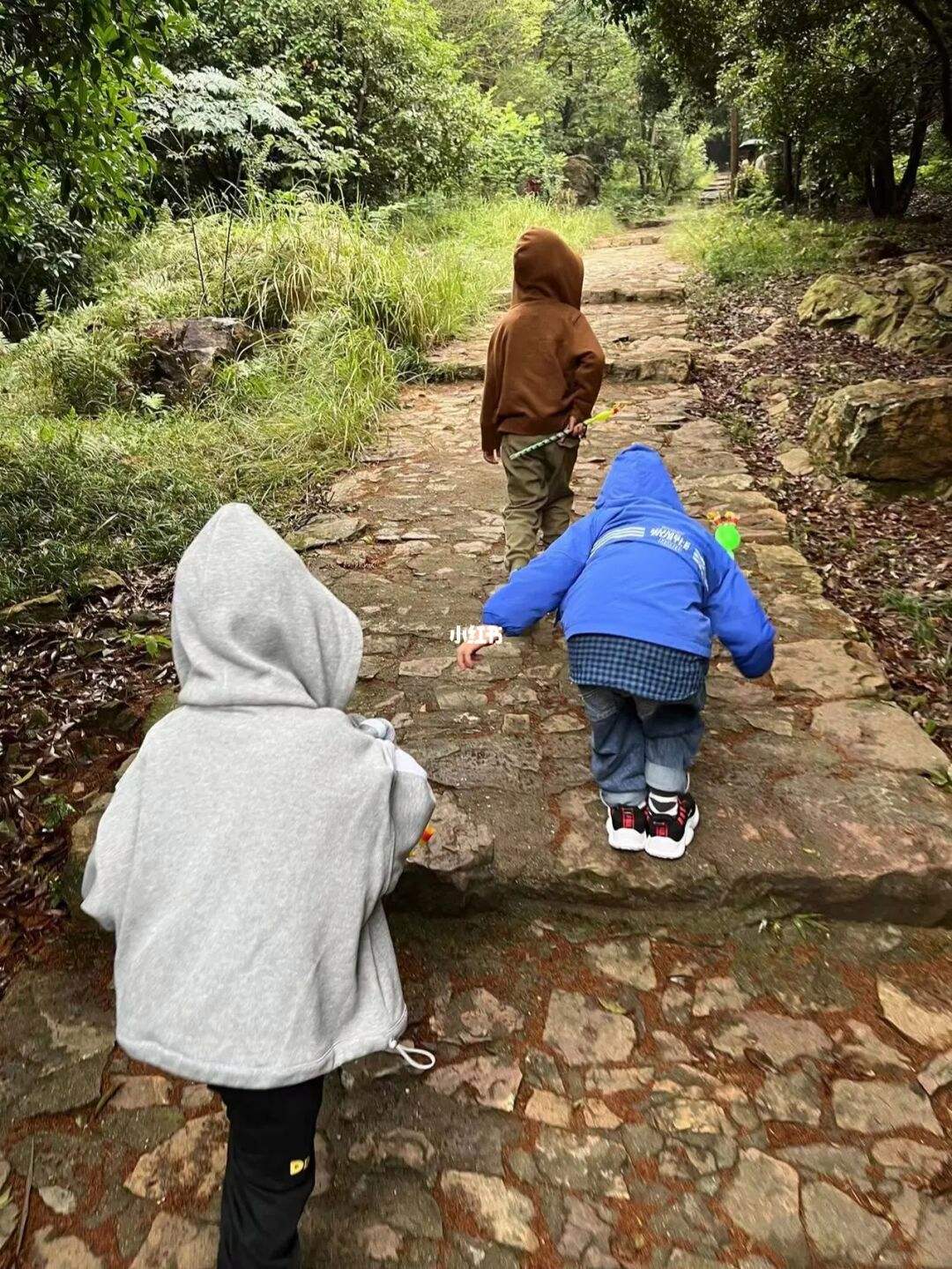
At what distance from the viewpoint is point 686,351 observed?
7.21 metres

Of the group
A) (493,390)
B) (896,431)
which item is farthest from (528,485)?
(896,431)

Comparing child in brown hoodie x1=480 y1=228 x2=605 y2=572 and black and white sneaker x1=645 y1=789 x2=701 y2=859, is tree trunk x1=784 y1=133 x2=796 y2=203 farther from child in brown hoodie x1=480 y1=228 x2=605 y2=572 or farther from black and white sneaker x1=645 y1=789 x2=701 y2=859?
black and white sneaker x1=645 y1=789 x2=701 y2=859

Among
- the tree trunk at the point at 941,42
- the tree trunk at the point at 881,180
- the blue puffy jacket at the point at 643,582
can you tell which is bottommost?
the blue puffy jacket at the point at 643,582

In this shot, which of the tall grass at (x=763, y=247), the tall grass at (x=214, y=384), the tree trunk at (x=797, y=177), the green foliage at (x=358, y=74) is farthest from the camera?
the tree trunk at (x=797, y=177)

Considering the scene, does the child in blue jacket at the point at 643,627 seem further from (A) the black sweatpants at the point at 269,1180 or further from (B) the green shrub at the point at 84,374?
(B) the green shrub at the point at 84,374

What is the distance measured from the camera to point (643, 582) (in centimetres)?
201

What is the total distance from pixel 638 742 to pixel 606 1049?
0.81 metres

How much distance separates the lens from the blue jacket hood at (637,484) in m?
2.30

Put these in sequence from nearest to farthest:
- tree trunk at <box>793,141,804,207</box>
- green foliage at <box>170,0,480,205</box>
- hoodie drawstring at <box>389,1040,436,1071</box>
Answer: hoodie drawstring at <box>389,1040,436,1071</box> < green foliage at <box>170,0,480,205</box> < tree trunk at <box>793,141,804,207</box>

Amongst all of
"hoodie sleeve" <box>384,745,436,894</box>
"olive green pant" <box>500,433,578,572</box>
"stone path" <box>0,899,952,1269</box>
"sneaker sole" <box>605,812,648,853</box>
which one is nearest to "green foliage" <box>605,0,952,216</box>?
"olive green pant" <box>500,433,578,572</box>

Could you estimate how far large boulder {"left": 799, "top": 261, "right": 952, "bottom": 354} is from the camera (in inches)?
247

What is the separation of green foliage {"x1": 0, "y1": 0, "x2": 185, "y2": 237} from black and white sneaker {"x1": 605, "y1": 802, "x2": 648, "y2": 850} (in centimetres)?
295

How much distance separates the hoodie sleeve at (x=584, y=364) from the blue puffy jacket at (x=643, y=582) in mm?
1244

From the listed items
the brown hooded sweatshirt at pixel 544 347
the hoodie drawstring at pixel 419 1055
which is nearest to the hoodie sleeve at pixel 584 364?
the brown hooded sweatshirt at pixel 544 347
